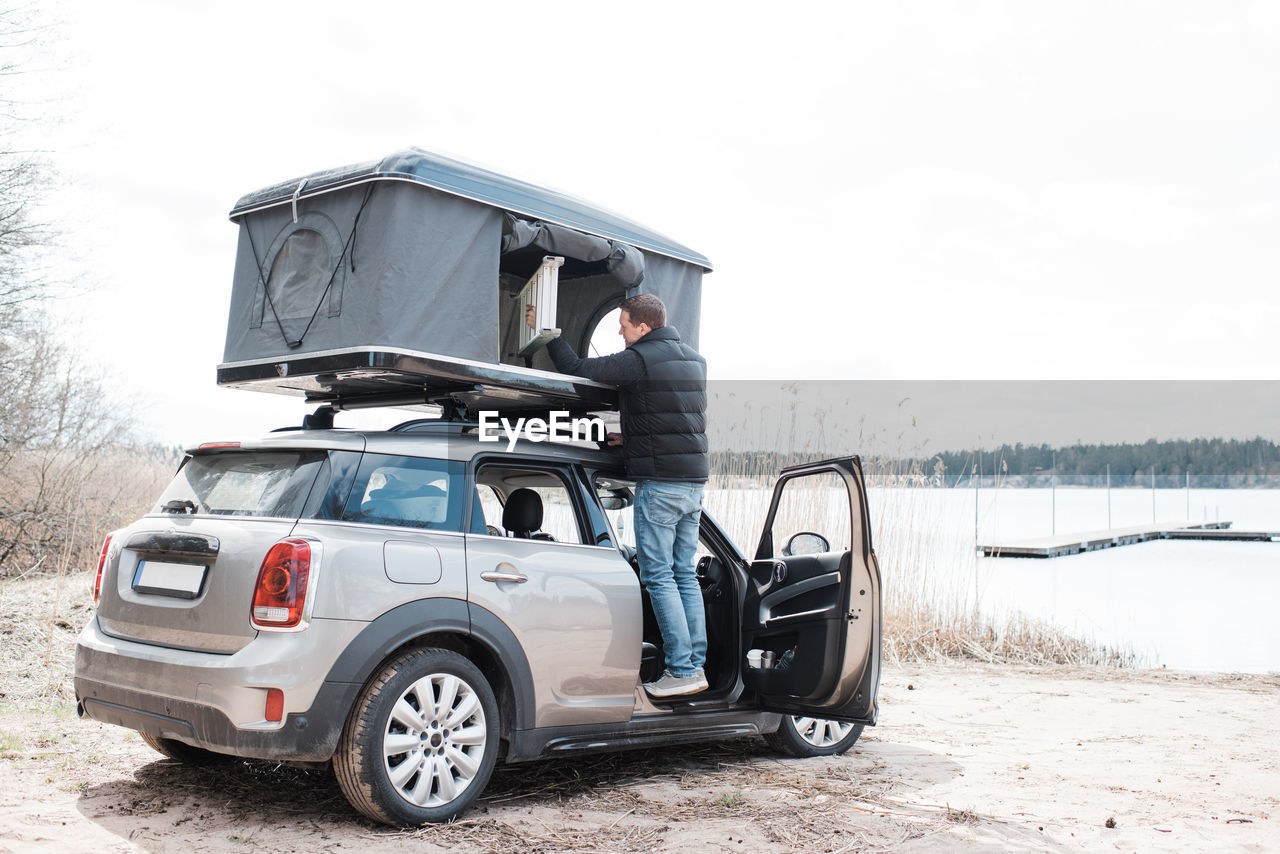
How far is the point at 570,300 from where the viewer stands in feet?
22.1

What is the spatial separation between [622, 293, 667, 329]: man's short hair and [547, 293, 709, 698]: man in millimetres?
99

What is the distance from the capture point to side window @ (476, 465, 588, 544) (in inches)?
188

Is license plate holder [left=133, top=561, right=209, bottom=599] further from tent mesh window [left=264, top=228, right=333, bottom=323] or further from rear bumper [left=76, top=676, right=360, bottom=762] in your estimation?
tent mesh window [left=264, top=228, right=333, bottom=323]

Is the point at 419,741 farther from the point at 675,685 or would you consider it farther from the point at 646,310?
the point at 646,310

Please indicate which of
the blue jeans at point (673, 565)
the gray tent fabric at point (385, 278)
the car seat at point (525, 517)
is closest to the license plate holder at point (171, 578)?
the gray tent fabric at point (385, 278)

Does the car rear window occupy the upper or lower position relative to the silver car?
upper

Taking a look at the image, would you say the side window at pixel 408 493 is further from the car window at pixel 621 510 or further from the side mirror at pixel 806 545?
the side mirror at pixel 806 545

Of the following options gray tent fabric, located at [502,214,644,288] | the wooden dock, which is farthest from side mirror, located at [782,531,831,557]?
the wooden dock

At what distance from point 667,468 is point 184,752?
8.62ft

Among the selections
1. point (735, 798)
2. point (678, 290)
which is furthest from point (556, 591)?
point (678, 290)

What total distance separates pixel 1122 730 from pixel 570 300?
4.68 meters

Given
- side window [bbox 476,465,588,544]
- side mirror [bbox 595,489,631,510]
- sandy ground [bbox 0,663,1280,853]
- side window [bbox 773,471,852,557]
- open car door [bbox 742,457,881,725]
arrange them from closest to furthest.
A: sandy ground [bbox 0,663,1280,853] → side window [bbox 476,465,588,544] → open car door [bbox 742,457,881,725] → side mirror [bbox 595,489,631,510] → side window [bbox 773,471,852,557]

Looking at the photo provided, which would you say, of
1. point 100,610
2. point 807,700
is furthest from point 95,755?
point 807,700

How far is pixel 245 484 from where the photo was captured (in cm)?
424
